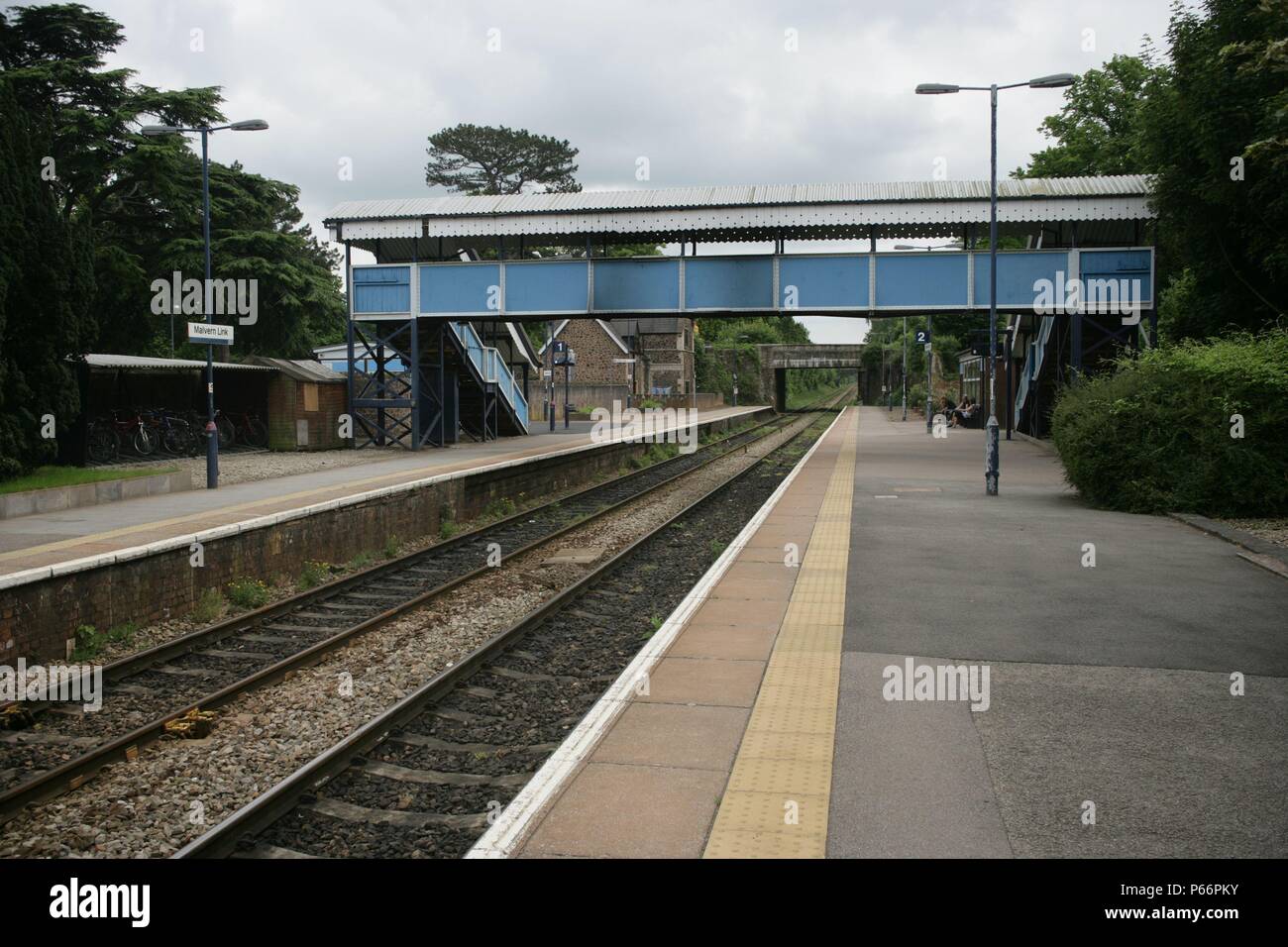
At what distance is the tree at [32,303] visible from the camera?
14992 mm

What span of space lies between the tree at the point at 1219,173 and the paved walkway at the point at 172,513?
14.4 m

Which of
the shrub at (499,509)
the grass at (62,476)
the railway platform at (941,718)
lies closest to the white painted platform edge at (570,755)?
the railway platform at (941,718)

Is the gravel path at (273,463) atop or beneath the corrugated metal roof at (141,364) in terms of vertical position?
beneath

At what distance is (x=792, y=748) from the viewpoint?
5.51 meters

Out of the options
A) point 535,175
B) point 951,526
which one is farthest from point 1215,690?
point 535,175

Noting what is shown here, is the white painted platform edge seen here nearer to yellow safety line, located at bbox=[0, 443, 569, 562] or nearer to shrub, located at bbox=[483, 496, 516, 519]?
yellow safety line, located at bbox=[0, 443, 569, 562]

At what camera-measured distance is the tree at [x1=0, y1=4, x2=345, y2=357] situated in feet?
108

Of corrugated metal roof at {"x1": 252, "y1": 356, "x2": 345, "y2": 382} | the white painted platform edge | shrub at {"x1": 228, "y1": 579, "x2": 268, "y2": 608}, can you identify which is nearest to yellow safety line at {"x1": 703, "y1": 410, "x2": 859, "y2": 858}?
the white painted platform edge

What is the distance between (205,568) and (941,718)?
7.88 m

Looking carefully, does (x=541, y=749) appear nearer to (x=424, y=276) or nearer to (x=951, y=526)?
(x=951, y=526)

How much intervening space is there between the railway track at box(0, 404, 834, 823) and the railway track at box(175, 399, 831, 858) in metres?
1.39

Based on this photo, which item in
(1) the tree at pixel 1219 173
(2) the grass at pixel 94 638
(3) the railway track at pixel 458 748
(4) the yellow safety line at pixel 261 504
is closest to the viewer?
(3) the railway track at pixel 458 748

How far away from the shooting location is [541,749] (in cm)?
634

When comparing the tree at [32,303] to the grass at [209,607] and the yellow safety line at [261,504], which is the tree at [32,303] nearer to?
the yellow safety line at [261,504]
